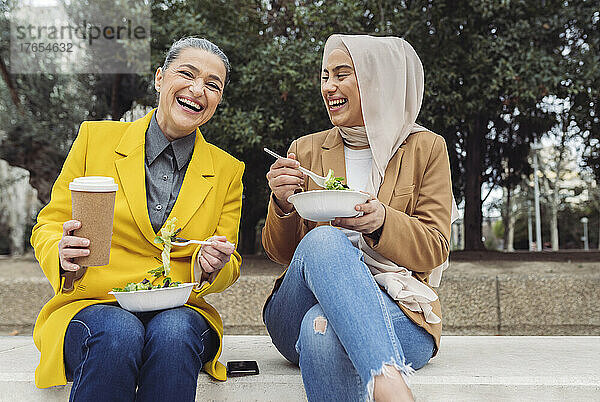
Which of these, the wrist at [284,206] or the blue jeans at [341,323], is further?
the wrist at [284,206]

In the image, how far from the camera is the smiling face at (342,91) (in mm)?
2215

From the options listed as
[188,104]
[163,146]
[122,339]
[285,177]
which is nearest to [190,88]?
[188,104]

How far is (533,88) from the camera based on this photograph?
5.73 metres

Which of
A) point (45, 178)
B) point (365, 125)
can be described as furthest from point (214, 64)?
point (45, 178)

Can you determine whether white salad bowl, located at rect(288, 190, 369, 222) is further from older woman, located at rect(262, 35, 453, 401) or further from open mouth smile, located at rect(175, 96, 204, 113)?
open mouth smile, located at rect(175, 96, 204, 113)

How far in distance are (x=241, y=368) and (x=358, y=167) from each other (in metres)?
0.87

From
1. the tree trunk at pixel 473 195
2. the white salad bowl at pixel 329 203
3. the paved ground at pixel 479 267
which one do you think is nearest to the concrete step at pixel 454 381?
the white salad bowl at pixel 329 203

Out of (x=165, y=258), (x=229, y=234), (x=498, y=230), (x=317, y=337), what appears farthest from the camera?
(x=498, y=230)

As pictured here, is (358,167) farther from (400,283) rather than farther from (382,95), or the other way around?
(400,283)

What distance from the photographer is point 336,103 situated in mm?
2252

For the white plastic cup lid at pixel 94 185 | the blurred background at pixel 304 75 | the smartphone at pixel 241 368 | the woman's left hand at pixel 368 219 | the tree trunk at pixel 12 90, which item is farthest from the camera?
the tree trunk at pixel 12 90

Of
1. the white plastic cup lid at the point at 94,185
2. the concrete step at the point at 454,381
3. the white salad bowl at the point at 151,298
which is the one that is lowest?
the concrete step at the point at 454,381

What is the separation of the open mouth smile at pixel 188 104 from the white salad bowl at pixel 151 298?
672 mm

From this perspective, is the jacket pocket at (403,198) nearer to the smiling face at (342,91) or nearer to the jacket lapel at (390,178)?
the jacket lapel at (390,178)
